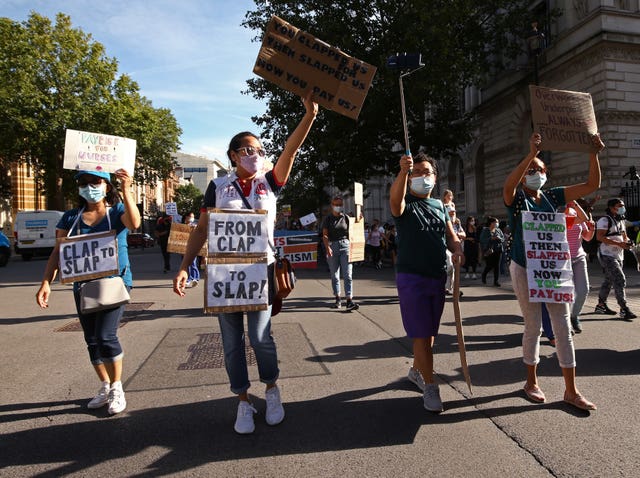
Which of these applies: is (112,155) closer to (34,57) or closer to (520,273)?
(520,273)

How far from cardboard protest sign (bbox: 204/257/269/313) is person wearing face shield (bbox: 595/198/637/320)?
239 inches

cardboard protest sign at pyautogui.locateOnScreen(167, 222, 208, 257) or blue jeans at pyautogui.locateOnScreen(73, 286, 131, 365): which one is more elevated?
cardboard protest sign at pyautogui.locateOnScreen(167, 222, 208, 257)

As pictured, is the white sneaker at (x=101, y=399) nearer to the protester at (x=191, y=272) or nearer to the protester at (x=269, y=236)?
the protester at (x=269, y=236)

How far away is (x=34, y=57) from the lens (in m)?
35.4

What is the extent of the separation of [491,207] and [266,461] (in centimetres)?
2733

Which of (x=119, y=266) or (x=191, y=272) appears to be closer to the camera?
(x=119, y=266)

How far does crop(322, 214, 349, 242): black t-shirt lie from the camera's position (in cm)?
902

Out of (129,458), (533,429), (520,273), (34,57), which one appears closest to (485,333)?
(520,273)

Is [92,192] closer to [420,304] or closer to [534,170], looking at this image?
[420,304]

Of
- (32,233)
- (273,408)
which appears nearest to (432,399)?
(273,408)

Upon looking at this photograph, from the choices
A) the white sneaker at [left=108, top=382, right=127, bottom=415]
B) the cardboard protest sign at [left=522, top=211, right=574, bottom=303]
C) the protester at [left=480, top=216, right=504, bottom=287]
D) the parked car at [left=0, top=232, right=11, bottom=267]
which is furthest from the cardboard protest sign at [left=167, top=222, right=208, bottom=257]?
the parked car at [left=0, top=232, right=11, bottom=267]

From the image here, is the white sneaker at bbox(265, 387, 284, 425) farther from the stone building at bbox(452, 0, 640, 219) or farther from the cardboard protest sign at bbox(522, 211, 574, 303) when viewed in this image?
the stone building at bbox(452, 0, 640, 219)

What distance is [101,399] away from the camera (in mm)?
4035

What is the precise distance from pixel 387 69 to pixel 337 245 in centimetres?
1403
